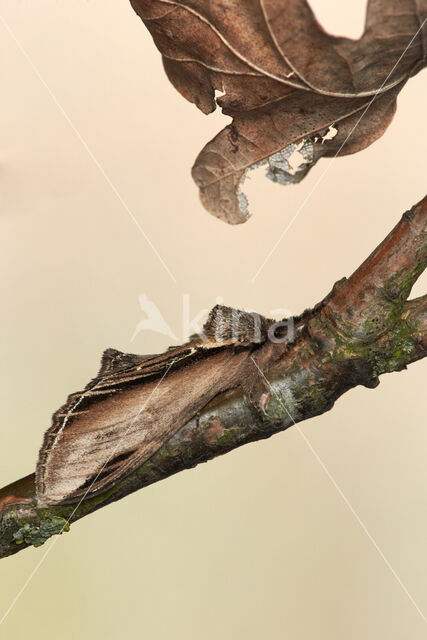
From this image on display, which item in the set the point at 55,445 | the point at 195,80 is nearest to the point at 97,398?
the point at 55,445

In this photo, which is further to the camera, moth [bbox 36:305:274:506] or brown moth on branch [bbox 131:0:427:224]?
moth [bbox 36:305:274:506]

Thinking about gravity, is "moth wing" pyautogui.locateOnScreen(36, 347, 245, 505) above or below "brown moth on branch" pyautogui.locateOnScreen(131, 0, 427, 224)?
below

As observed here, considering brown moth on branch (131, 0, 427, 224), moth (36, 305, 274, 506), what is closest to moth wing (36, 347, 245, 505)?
moth (36, 305, 274, 506)

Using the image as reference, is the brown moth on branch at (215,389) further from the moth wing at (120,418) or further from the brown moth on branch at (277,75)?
the brown moth on branch at (277,75)

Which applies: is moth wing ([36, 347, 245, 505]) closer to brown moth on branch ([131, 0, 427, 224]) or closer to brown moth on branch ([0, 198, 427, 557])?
brown moth on branch ([0, 198, 427, 557])

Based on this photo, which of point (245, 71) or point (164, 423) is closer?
point (245, 71)

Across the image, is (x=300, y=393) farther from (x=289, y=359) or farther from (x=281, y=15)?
(x=281, y=15)

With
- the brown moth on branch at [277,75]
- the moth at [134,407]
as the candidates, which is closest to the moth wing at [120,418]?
the moth at [134,407]
